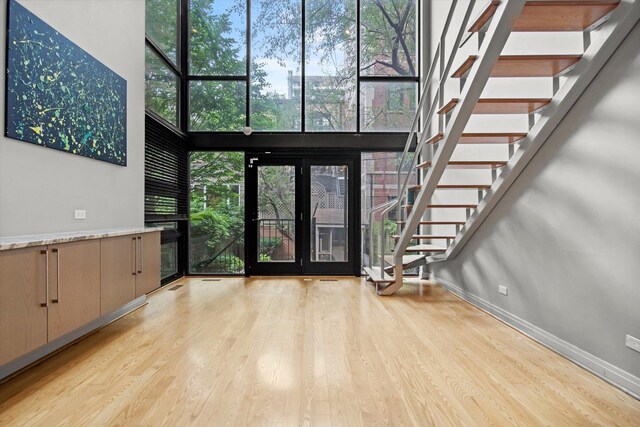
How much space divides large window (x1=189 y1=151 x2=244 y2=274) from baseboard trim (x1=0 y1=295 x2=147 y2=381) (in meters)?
2.01

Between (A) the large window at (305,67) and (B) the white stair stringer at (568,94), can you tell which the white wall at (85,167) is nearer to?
(A) the large window at (305,67)

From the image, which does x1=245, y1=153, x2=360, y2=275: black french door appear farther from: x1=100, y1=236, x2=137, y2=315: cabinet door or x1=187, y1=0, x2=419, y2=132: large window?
x1=100, y1=236, x2=137, y2=315: cabinet door

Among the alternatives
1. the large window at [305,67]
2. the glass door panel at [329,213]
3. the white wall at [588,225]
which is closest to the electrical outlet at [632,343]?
the white wall at [588,225]

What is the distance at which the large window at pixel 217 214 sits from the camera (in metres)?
6.04

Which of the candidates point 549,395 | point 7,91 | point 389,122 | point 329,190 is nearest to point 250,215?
point 329,190

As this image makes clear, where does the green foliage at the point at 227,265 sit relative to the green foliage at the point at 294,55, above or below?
below

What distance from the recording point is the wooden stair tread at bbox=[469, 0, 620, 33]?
2.29 metres

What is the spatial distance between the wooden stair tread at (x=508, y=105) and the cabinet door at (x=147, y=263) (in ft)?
10.8

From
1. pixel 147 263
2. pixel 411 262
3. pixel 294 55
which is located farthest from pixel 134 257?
pixel 294 55

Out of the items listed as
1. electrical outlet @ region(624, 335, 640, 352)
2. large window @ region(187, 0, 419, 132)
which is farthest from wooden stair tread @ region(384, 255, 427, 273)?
electrical outlet @ region(624, 335, 640, 352)

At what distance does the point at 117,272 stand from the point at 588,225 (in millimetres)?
3864

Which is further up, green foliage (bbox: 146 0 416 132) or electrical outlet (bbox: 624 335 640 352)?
green foliage (bbox: 146 0 416 132)

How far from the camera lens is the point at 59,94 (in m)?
2.97

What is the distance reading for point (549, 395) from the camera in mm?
2145
